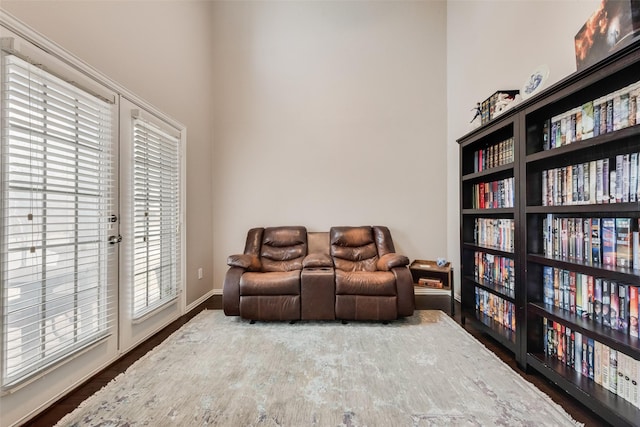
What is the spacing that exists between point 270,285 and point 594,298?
2.32 metres

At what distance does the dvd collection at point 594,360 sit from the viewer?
4.04 feet

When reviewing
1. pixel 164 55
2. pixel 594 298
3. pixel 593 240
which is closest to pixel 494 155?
pixel 593 240

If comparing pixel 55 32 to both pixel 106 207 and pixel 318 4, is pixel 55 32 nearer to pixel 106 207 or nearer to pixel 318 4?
pixel 106 207

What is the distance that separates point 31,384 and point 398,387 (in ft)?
6.76

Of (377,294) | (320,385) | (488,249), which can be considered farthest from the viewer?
(377,294)

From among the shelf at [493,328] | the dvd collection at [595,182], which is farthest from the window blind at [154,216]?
the dvd collection at [595,182]

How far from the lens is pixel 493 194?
2252mm

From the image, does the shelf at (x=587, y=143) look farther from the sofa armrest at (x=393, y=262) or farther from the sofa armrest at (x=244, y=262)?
the sofa armrest at (x=244, y=262)

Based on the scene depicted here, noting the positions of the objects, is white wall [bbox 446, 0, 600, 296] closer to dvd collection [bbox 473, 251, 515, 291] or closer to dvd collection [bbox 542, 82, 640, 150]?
dvd collection [bbox 542, 82, 640, 150]

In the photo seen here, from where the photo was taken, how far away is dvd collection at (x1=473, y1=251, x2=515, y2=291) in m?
2.06

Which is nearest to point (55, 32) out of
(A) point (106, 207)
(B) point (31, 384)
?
(A) point (106, 207)

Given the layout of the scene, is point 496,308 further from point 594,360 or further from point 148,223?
point 148,223

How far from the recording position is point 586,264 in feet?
4.49

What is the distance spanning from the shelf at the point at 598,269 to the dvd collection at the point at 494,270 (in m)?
0.47
